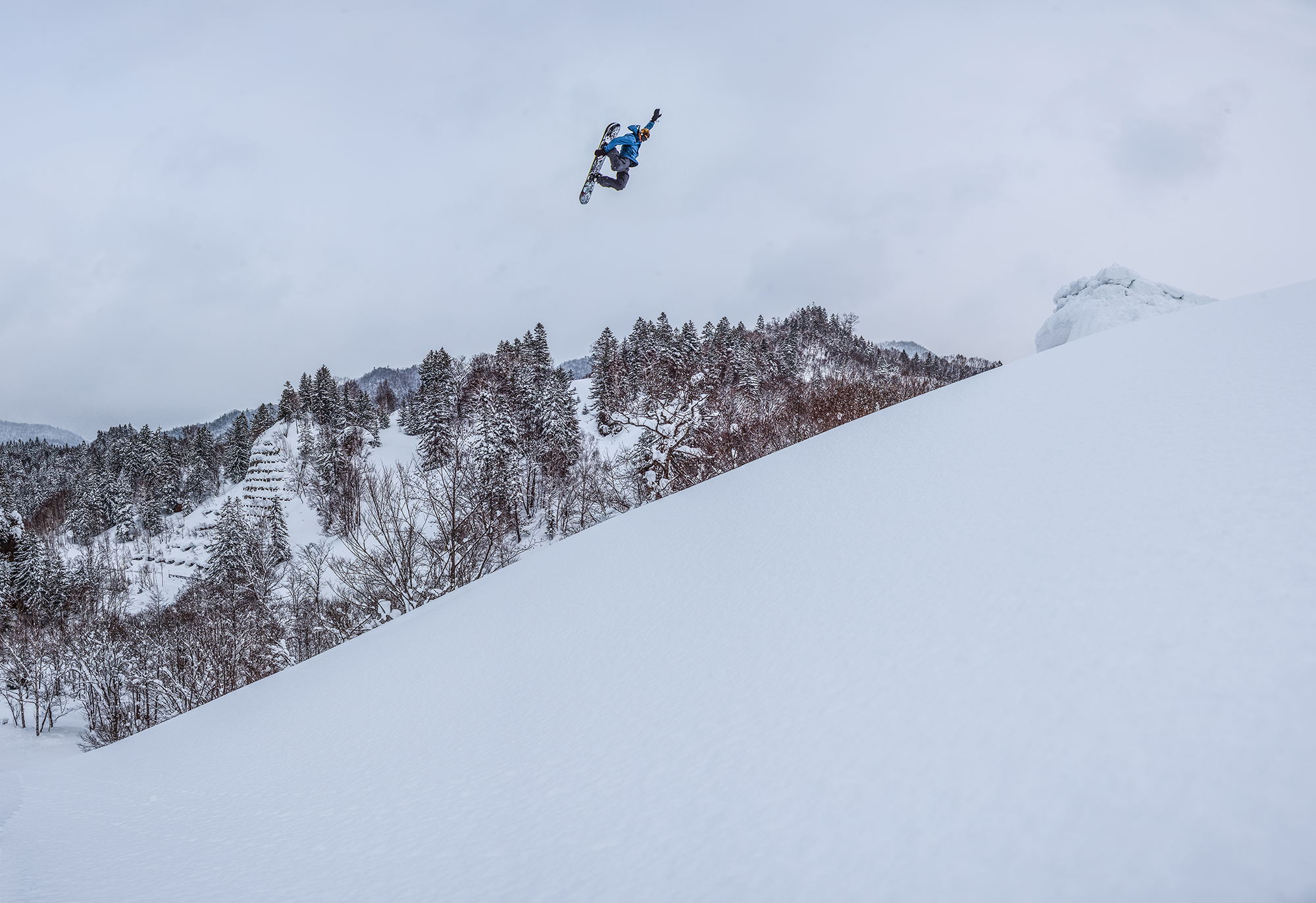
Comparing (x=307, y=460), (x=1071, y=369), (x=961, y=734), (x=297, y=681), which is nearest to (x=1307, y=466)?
(x=961, y=734)

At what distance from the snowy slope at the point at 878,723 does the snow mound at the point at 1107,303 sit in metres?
17.7

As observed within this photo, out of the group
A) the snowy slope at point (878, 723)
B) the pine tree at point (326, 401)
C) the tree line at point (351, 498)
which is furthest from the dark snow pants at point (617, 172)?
the pine tree at point (326, 401)

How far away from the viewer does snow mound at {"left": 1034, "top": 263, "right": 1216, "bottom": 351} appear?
18.9 m

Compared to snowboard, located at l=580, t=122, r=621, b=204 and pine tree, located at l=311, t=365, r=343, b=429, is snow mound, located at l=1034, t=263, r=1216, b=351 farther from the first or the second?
pine tree, located at l=311, t=365, r=343, b=429

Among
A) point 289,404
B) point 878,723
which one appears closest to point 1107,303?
point 878,723

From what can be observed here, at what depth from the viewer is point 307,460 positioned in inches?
1951

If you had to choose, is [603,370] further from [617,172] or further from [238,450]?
[617,172]

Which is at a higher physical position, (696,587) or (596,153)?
(596,153)

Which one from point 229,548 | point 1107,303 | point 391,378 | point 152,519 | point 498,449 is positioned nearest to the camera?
point 1107,303

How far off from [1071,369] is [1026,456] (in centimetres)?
292

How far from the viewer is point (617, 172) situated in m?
8.17

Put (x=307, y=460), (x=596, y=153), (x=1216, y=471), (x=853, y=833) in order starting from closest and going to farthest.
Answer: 1. (x=853, y=833)
2. (x=1216, y=471)
3. (x=596, y=153)
4. (x=307, y=460)

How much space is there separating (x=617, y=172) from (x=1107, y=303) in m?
21.3

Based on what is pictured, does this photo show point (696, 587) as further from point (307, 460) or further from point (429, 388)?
point (307, 460)
